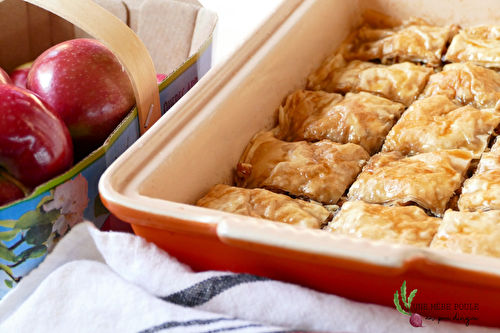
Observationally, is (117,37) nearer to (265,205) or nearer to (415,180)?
(265,205)

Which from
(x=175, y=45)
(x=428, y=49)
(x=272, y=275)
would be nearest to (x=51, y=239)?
(x=272, y=275)

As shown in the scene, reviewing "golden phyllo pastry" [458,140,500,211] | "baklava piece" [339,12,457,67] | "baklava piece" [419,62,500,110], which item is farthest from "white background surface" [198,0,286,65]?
"golden phyllo pastry" [458,140,500,211]

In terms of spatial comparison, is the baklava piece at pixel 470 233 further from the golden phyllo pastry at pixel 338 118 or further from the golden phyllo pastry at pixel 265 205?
the golden phyllo pastry at pixel 338 118

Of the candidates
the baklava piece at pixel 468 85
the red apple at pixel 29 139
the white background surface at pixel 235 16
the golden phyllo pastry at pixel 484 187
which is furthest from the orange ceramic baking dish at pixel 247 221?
the white background surface at pixel 235 16

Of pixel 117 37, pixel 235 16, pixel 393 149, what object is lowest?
pixel 235 16

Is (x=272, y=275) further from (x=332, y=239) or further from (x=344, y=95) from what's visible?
(x=344, y=95)

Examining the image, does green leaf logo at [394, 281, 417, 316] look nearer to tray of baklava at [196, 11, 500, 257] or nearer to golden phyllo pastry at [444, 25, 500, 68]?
tray of baklava at [196, 11, 500, 257]

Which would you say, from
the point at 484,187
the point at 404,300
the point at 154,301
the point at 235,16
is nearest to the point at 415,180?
the point at 484,187
